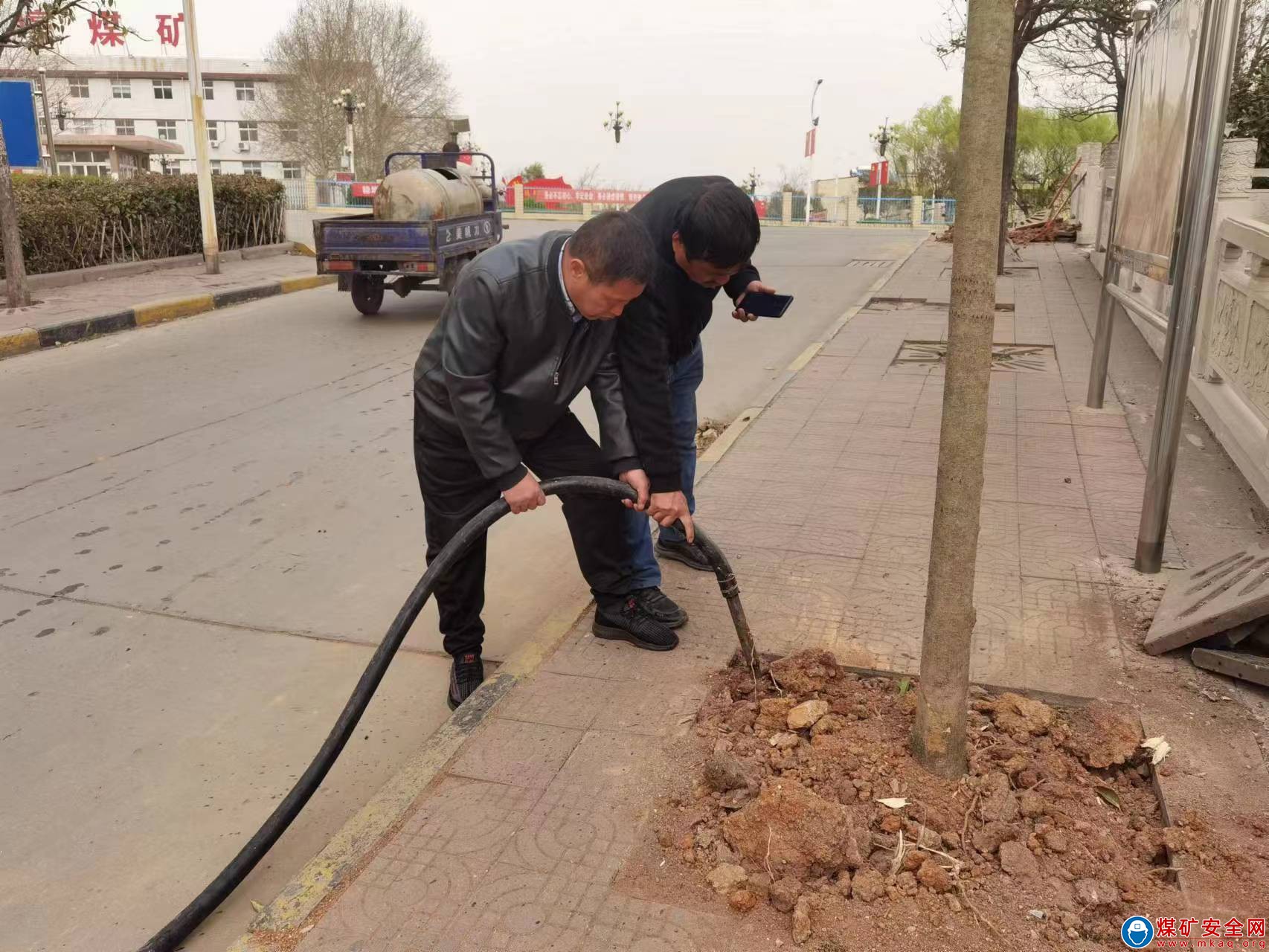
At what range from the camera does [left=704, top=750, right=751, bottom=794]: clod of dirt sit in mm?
2680

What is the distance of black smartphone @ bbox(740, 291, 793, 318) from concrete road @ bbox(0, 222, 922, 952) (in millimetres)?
1364

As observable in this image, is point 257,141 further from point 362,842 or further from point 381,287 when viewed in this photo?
point 362,842

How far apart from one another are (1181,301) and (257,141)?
249 ft

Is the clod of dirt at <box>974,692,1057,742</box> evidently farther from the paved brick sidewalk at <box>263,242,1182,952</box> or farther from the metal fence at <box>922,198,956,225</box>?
the metal fence at <box>922,198,956,225</box>

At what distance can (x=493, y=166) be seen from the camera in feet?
44.2

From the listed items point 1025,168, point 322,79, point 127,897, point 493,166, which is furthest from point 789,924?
point 322,79

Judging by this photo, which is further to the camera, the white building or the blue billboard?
the white building

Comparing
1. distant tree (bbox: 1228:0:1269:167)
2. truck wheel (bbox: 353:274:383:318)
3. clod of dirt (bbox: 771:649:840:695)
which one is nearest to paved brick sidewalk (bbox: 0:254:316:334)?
truck wheel (bbox: 353:274:383:318)

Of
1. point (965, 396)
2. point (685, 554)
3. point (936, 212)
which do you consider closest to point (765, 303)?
point (685, 554)

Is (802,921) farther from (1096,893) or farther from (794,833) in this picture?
(1096,893)

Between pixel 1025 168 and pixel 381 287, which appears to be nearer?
pixel 381 287

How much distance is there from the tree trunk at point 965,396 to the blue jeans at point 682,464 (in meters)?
1.25

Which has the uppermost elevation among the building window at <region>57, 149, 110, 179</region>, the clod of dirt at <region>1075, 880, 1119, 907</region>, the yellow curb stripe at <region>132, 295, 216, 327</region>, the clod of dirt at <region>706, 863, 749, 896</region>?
the building window at <region>57, 149, 110, 179</region>

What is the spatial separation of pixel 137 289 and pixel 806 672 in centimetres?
1200
